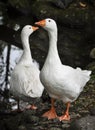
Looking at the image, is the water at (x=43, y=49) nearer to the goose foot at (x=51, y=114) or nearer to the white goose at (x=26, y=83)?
the white goose at (x=26, y=83)

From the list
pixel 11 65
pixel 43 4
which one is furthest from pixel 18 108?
pixel 43 4

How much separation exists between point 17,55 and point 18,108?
5116 mm

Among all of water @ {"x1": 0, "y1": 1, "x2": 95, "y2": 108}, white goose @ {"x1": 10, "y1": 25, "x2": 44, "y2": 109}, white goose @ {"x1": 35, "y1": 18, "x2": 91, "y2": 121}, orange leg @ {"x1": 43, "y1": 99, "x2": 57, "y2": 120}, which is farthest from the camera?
water @ {"x1": 0, "y1": 1, "x2": 95, "y2": 108}

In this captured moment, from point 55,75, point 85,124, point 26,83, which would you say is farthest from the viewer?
point 26,83

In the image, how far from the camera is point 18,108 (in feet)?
24.9

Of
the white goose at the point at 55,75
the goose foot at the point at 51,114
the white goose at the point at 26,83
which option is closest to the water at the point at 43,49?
the white goose at the point at 26,83

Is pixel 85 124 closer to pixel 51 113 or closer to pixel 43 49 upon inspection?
pixel 51 113

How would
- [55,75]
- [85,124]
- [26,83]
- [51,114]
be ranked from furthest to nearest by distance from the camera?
[26,83] < [51,114] < [55,75] < [85,124]

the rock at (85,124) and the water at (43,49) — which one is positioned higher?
the rock at (85,124)

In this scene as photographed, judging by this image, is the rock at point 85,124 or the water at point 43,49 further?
the water at point 43,49

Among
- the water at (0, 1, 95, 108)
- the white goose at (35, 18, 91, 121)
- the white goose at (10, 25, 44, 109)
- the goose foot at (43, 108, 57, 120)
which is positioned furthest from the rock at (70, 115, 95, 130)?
the water at (0, 1, 95, 108)

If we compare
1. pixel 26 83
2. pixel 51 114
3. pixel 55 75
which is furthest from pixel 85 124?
pixel 26 83

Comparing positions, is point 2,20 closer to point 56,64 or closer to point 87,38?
point 87,38

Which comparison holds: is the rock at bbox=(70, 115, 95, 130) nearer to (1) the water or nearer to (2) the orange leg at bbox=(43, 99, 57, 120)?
(2) the orange leg at bbox=(43, 99, 57, 120)
